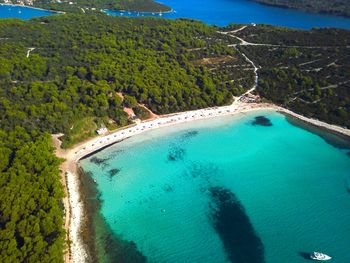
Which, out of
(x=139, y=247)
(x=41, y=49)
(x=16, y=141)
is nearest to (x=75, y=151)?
(x=16, y=141)

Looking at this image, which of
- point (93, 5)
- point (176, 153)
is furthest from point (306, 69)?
point (93, 5)

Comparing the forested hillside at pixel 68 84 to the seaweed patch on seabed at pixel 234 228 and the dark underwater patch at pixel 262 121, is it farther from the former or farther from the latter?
the seaweed patch on seabed at pixel 234 228

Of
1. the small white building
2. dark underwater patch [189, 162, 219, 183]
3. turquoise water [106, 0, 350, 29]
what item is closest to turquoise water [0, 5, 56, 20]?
turquoise water [106, 0, 350, 29]

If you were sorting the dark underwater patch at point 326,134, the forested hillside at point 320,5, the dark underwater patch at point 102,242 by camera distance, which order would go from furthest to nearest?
the forested hillside at point 320,5
the dark underwater patch at point 326,134
the dark underwater patch at point 102,242

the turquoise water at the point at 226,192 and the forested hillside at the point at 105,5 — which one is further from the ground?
the turquoise water at the point at 226,192

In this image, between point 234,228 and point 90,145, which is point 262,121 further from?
point 90,145

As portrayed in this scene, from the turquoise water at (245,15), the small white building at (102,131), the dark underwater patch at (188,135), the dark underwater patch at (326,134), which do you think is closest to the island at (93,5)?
the turquoise water at (245,15)

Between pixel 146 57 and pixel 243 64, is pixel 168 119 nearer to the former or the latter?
pixel 146 57
